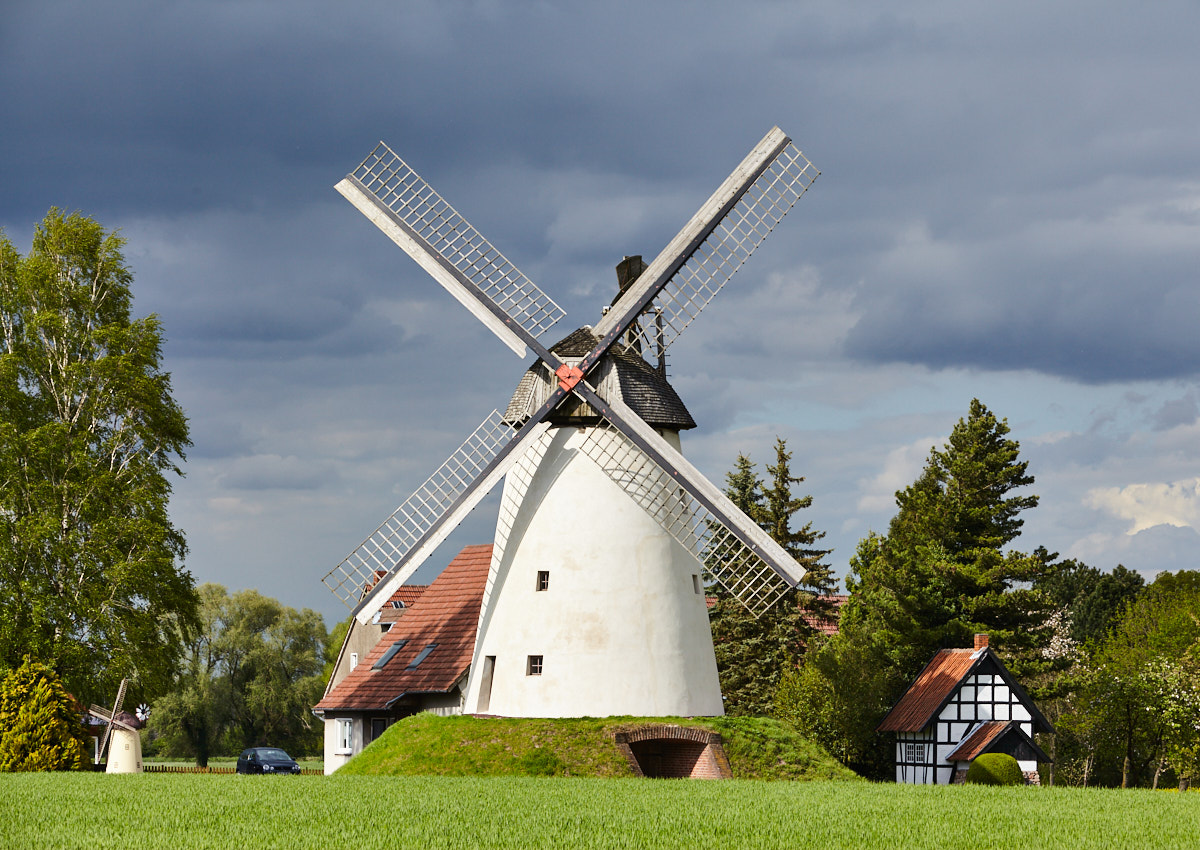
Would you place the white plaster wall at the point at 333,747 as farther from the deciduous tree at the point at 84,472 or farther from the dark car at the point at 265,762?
the dark car at the point at 265,762

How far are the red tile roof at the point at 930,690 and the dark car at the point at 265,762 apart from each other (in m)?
22.0

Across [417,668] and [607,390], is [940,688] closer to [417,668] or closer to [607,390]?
[417,668]

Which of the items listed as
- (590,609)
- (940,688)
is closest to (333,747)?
(590,609)

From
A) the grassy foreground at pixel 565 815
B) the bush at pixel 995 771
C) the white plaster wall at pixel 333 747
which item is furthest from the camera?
the white plaster wall at pixel 333 747

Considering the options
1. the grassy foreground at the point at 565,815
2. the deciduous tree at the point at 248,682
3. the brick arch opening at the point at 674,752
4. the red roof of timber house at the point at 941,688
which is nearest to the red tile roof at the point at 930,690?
the red roof of timber house at the point at 941,688

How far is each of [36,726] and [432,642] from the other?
9.75m

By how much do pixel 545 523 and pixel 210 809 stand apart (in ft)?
34.1

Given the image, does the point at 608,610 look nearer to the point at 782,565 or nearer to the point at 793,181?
the point at 782,565

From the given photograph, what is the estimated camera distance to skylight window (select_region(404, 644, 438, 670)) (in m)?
31.6

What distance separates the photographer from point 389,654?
32844mm

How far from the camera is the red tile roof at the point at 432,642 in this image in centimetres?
3073

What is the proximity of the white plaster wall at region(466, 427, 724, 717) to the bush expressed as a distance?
27.7ft

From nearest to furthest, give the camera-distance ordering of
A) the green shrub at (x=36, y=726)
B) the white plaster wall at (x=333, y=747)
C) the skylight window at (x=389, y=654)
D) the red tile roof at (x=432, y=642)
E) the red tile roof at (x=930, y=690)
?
1. the green shrub at (x=36, y=726)
2. the red tile roof at (x=432, y=642)
3. the skylight window at (x=389, y=654)
4. the white plaster wall at (x=333, y=747)
5. the red tile roof at (x=930, y=690)

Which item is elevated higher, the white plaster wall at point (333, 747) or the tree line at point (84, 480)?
the tree line at point (84, 480)
